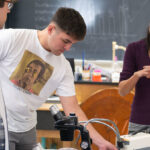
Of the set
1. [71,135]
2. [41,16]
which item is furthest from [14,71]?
[41,16]

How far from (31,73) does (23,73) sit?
54mm

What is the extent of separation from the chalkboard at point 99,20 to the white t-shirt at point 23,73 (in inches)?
75.5

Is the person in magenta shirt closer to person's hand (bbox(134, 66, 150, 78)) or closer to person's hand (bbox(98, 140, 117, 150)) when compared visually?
person's hand (bbox(134, 66, 150, 78))

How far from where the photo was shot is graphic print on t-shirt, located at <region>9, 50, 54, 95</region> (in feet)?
5.47

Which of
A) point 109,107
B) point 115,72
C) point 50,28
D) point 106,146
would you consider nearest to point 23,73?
point 50,28

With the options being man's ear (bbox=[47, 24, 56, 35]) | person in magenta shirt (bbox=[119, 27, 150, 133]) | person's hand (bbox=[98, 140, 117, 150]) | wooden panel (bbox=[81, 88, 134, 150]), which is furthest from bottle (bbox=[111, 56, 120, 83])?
person's hand (bbox=[98, 140, 117, 150])

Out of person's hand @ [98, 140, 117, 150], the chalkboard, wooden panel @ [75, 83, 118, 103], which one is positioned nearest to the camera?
person's hand @ [98, 140, 117, 150]

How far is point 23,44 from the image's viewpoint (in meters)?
1.71

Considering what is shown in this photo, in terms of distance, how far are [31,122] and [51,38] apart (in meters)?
0.47

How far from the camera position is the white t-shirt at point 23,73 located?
1662mm

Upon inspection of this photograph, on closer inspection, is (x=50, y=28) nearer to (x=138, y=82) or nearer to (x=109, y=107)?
(x=138, y=82)

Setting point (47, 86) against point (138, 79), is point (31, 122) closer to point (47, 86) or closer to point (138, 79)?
point (47, 86)

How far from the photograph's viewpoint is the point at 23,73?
1.68 meters

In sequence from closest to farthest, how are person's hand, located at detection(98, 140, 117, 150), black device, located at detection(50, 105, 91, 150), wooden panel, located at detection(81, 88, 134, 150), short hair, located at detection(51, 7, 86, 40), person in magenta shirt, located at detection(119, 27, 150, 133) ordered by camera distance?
black device, located at detection(50, 105, 91, 150)
person's hand, located at detection(98, 140, 117, 150)
short hair, located at detection(51, 7, 86, 40)
person in magenta shirt, located at detection(119, 27, 150, 133)
wooden panel, located at detection(81, 88, 134, 150)
